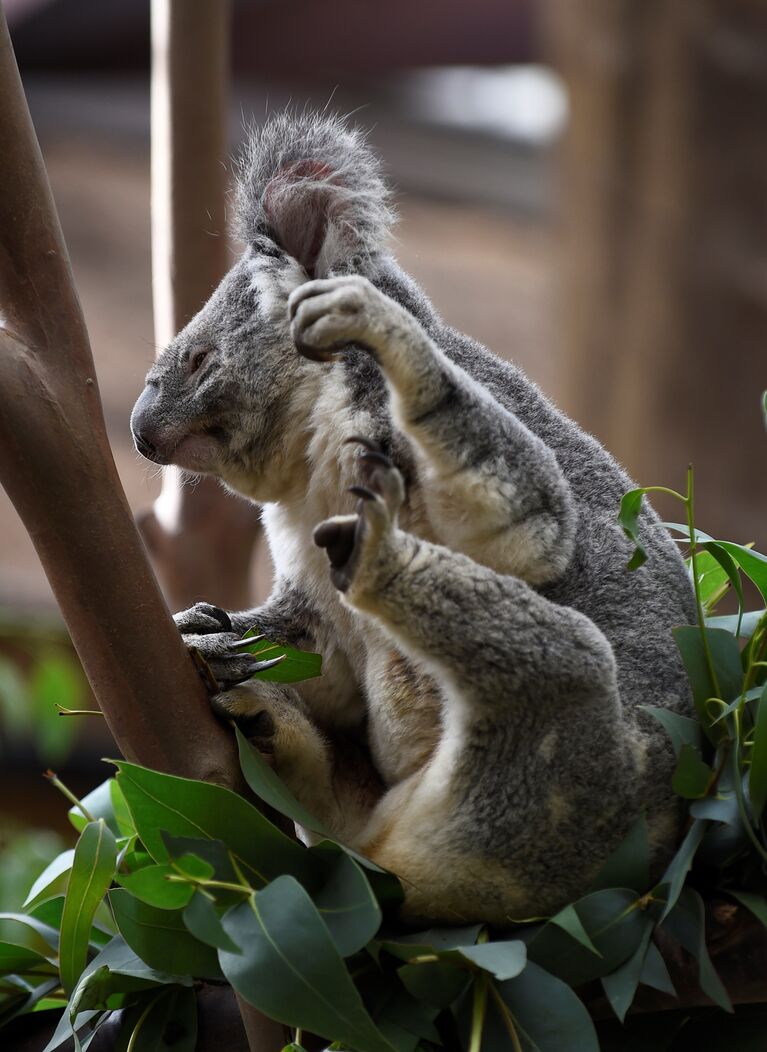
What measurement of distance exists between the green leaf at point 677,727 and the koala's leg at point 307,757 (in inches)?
21.7

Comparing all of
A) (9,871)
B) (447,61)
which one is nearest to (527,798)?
(9,871)

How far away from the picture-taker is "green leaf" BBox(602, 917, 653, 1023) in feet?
5.31

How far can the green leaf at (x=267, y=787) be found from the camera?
1.76 meters

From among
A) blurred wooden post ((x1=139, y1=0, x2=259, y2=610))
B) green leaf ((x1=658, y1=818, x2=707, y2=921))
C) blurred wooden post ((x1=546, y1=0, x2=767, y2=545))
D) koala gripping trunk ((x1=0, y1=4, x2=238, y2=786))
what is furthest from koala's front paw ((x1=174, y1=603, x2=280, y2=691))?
blurred wooden post ((x1=546, y1=0, x2=767, y2=545))

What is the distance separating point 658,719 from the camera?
182cm

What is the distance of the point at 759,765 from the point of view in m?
1.74

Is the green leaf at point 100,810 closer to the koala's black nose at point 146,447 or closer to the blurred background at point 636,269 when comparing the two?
the koala's black nose at point 146,447

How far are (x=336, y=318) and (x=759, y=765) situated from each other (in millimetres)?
857

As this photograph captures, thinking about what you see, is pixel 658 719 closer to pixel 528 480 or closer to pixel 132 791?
pixel 528 480

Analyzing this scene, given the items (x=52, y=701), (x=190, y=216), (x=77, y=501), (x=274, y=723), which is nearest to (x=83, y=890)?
(x=274, y=723)

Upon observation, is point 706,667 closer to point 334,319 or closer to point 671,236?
point 334,319

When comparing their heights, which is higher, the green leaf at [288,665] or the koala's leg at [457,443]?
the koala's leg at [457,443]

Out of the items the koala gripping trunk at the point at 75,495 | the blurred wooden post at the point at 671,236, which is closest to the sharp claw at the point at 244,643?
the koala gripping trunk at the point at 75,495

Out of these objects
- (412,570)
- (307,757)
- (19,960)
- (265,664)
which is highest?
(412,570)
